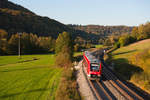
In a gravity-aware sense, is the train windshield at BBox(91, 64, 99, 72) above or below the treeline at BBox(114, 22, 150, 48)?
below

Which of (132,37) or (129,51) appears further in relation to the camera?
(132,37)

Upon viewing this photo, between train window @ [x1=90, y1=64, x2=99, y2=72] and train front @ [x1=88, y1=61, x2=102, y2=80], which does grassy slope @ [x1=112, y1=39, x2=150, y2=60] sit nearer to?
train front @ [x1=88, y1=61, x2=102, y2=80]

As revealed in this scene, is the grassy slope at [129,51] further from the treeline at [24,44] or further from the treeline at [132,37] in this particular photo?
the treeline at [24,44]

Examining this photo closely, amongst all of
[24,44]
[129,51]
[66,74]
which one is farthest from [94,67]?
[24,44]

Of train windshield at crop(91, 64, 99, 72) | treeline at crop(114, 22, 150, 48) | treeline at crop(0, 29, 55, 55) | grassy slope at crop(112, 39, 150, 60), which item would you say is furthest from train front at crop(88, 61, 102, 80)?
treeline at crop(114, 22, 150, 48)

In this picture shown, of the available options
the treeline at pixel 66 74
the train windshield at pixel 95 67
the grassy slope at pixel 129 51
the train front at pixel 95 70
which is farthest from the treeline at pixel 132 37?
the train windshield at pixel 95 67

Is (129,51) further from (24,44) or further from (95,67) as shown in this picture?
(24,44)

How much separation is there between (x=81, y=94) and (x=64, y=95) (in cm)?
224

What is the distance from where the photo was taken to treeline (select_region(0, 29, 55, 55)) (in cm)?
6626

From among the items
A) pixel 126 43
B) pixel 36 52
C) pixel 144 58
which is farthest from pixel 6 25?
pixel 144 58

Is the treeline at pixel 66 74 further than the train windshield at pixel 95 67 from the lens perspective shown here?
No

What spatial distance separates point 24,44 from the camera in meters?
71.9

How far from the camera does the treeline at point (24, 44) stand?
6626 centimetres

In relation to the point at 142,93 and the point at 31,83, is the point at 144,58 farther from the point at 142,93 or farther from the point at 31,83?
the point at 31,83
